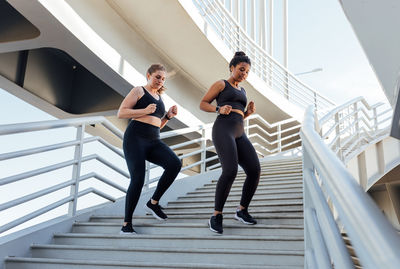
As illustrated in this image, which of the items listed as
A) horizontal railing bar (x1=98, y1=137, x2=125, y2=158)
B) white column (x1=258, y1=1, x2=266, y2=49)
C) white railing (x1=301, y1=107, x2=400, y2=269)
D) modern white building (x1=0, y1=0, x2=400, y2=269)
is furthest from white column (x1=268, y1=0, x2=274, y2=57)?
white railing (x1=301, y1=107, x2=400, y2=269)

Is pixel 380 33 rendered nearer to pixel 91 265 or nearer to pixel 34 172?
pixel 91 265

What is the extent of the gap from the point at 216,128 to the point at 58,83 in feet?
18.1

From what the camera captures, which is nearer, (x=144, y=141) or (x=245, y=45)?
(x=144, y=141)

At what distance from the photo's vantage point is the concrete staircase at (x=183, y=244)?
8.70 feet

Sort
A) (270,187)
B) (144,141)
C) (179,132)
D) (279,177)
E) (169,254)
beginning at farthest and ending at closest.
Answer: (179,132)
(279,177)
(270,187)
(144,141)
(169,254)

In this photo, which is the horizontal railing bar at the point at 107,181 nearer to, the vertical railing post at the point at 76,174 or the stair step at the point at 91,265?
the vertical railing post at the point at 76,174

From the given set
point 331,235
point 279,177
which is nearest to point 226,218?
point 279,177

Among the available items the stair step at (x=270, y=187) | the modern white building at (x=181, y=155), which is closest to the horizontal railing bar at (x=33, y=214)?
the modern white building at (x=181, y=155)

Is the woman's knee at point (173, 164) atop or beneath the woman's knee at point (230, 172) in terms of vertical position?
atop

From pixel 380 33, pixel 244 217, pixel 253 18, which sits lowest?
pixel 244 217

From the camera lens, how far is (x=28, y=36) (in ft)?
19.5

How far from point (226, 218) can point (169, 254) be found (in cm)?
91

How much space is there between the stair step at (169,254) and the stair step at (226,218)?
0.77 metres

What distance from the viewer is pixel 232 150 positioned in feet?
10.3
